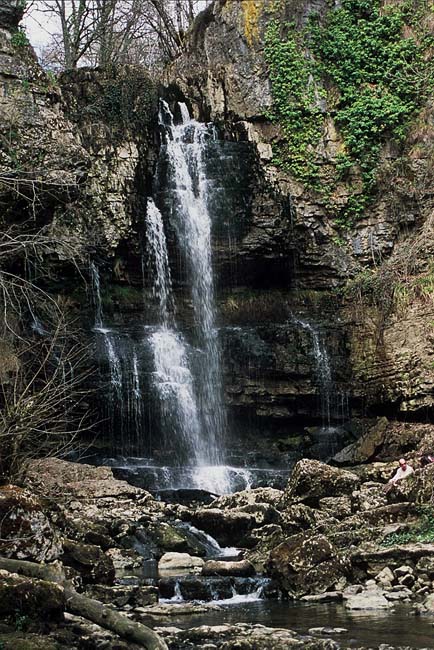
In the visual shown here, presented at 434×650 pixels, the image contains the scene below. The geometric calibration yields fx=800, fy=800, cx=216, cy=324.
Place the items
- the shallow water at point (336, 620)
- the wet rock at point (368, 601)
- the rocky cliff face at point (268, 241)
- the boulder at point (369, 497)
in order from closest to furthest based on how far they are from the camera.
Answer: the shallow water at point (336, 620) < the wet rock at point (368, 601) < the boulder at point (369, 497) < the rocky cliff face at point (268, 241)

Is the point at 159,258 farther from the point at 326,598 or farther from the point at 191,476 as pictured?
the point at 326,598

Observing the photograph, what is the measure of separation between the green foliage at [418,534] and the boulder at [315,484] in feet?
8.38

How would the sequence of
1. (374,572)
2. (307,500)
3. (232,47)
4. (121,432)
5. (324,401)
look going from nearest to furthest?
(374,572) → (307,500) → (121,432) → (324,401) → (232,47)

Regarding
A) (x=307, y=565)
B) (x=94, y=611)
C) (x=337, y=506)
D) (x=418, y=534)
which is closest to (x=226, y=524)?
(x=337, y=506)

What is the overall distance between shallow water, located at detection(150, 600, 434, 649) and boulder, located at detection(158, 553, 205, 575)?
2045 millimetres

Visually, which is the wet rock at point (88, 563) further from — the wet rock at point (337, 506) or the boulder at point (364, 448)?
the boulder at point (364, 448)

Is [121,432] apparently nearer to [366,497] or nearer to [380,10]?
[366,497]

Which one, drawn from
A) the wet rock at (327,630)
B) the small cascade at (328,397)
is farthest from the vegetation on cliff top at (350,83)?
the wet rock at (327,630)

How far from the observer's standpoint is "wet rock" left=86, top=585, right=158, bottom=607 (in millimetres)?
9430

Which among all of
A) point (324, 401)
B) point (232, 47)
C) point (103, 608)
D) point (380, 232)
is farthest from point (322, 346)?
point (103, 608)

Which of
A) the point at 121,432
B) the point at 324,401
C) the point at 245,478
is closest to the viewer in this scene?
the point at 245,478

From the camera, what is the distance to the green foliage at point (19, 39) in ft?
60.1

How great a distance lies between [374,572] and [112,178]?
48.3ft

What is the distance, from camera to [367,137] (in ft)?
74.4
